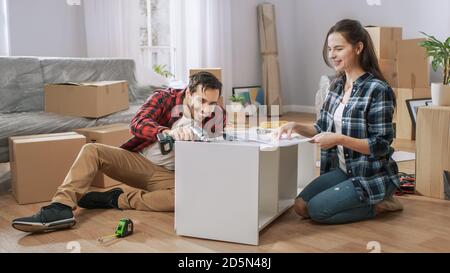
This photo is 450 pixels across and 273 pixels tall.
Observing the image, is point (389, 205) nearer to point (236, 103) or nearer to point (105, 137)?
point (105, 137)

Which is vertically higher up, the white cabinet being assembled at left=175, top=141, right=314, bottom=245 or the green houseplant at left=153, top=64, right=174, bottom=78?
the green houseplant at left=153, top=64, right=174, bottom=78

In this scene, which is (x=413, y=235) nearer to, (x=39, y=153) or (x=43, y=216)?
(x=43, y=216)

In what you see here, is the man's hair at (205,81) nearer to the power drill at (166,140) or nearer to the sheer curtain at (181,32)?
the power drill at (166,140)

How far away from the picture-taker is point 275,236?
2158 millimetres

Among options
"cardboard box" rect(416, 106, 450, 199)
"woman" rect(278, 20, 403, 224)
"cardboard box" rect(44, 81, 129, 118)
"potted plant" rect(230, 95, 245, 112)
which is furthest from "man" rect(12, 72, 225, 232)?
"potted plant" rect(230, 95, 245, 112)

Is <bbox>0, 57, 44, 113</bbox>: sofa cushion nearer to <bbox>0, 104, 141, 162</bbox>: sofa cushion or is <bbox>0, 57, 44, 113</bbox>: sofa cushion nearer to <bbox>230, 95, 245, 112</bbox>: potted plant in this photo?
<bbox>0, 104, 141, 162</bbox>: sofa cushion

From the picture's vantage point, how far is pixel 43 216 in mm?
2170

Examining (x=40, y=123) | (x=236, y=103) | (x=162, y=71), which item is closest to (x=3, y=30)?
(x=162, y=71)

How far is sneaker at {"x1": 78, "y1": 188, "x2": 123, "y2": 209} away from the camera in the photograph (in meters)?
2.54

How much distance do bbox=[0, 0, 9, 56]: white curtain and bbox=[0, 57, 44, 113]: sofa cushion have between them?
1012mm

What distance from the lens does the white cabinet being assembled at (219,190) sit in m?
1.96

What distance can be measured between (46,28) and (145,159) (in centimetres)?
282

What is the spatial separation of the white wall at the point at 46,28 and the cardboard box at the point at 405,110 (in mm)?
2906

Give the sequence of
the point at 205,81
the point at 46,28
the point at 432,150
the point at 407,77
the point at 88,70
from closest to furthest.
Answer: the point at 205,81 → the point at 432,150 → the point at 88,70 → the point at 407,77 → the point at 46,28
